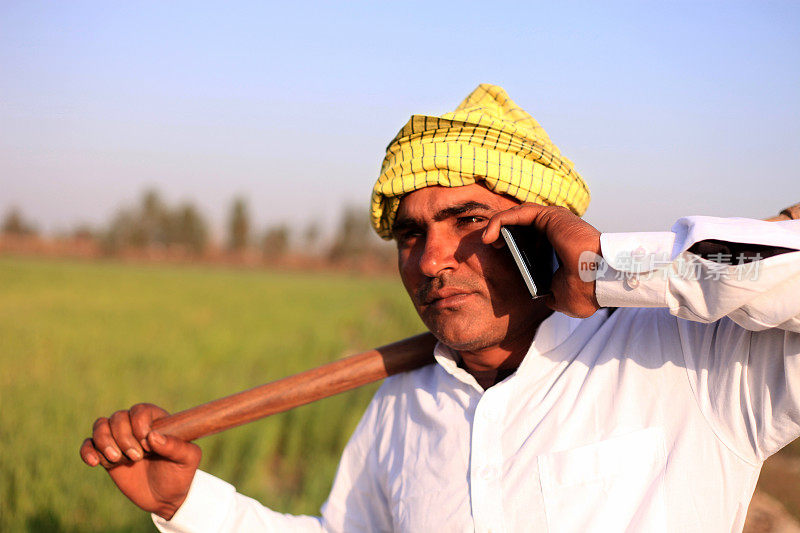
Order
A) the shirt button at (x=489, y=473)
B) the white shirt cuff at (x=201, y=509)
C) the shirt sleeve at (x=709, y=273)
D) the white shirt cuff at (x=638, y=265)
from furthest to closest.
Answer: the white shirt cuff at (x=201, y=509)
the shirt button at (x=489, y=473)
the white shirt cuff at (x=638, y=265)
the shirt sleeve at (x=709, y=273)

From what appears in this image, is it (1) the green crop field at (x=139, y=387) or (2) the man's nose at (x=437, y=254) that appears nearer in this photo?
(2) the man's nose at (x=437, y=254)

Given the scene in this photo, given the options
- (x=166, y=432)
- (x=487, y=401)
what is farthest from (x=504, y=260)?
(x=166, y=432)

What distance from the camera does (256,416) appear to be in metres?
1.79

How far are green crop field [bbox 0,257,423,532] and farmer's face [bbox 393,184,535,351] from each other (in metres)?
2.34

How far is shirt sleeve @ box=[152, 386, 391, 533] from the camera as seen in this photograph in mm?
1779

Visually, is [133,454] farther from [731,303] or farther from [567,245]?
[731,303]

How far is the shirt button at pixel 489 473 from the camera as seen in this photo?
1.47 m

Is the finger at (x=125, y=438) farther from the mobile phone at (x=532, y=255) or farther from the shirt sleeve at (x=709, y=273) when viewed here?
the shirt sleeve at (x=709, y=273)

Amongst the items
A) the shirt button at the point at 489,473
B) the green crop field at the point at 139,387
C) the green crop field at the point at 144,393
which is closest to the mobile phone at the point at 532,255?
the shirt button at the point at 489,473

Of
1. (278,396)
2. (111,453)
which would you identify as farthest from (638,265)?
(111,453)

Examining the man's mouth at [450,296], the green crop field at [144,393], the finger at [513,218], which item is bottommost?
the green crop field at [144,393]

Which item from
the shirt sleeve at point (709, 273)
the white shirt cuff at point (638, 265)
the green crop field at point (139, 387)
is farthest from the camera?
the green crop field at point (139, 387)

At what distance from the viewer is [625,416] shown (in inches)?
54.7

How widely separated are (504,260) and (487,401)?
36 centimetres
